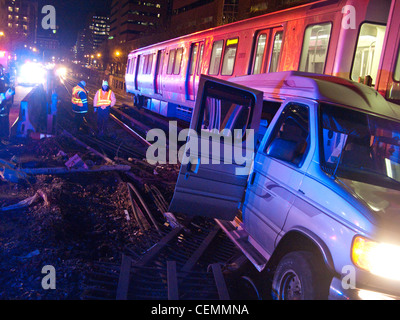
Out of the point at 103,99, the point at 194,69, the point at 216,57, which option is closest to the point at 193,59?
the point at 194,69

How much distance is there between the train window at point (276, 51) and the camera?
8.76m

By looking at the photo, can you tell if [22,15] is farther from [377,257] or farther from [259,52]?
[377,257]

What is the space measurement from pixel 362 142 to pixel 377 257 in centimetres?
145

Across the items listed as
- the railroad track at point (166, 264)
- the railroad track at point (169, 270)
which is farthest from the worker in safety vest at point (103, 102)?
the railroad track at point (169, 270)

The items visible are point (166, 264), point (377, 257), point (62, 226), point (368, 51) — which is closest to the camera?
point (377, 257)

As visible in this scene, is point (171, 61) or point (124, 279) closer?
point (124, 279)

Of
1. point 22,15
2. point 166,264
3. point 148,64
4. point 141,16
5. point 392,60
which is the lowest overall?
point 166,264

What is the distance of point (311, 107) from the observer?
3807mm

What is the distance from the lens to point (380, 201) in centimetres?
306

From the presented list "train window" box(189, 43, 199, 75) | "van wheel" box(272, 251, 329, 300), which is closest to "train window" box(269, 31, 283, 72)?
"train window" box(189, 43, 199, 75)

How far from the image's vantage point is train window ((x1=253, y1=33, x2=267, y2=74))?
9.37m

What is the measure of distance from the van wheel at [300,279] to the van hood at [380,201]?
0.64 m
